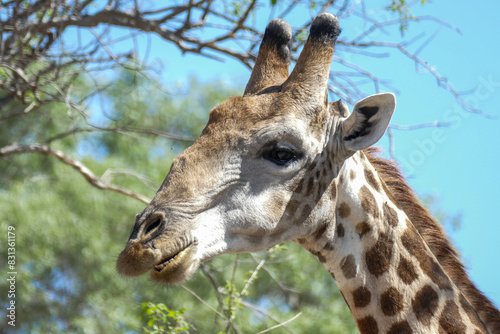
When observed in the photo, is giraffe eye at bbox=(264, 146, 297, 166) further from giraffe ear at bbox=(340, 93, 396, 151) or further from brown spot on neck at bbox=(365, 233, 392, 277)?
brown spot on neck at bbox=(365, 233, 392, 277)

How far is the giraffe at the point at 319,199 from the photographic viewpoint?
3363mm

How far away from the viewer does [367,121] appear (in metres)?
3.62

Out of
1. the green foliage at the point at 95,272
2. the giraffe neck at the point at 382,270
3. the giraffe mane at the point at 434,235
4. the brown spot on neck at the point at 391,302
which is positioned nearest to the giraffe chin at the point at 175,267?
the giraffe neck at the point at 382,270

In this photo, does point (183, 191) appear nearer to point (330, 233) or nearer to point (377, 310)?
point (330, 233)

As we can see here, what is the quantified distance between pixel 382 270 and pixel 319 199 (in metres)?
0.57

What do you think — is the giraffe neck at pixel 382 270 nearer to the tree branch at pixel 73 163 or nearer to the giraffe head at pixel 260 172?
the giraffe head at pixel 260 172

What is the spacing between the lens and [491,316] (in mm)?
3783

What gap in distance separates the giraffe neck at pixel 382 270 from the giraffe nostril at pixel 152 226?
1.00 m

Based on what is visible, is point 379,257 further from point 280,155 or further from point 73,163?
point 73,163

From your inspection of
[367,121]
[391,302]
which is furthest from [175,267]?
[367,121]

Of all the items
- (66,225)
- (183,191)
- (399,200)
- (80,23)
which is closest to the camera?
(183,191)

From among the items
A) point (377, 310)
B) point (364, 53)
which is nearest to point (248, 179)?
point (377, 310)

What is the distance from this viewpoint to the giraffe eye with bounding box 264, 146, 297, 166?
3.49 meters

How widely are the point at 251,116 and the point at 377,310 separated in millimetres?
1366
